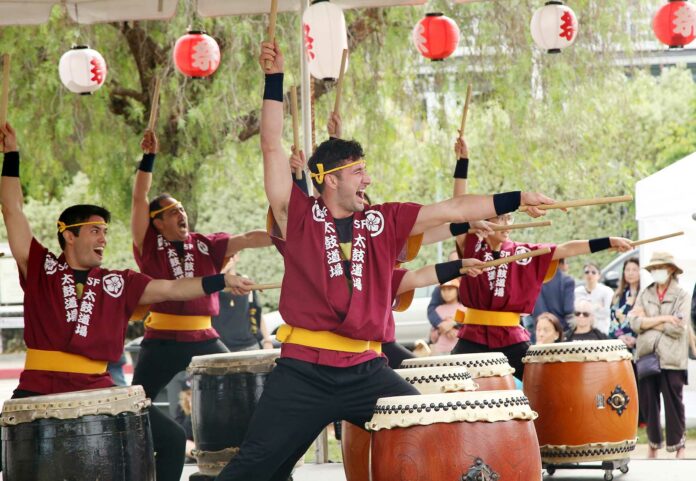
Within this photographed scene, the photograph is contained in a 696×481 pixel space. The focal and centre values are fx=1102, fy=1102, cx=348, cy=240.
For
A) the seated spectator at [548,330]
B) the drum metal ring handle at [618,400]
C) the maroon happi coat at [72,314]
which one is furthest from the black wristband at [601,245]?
the seated spectator at [548,330]

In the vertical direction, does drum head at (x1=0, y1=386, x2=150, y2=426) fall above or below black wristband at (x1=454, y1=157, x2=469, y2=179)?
below

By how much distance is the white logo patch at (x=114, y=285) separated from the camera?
3.62 metres

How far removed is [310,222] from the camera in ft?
10.2

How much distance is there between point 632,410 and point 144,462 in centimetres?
209

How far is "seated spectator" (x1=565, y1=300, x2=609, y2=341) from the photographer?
6414 millimetres

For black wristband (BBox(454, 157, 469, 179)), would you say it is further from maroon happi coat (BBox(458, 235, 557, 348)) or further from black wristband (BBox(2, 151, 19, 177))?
black wristband (BBox(2, 151, 19, 177))

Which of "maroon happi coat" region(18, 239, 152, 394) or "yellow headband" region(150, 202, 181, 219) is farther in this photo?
"yellow headband" region(150, 202, 181, 219)

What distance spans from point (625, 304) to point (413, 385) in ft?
11.4

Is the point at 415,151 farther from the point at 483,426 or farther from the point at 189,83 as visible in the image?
the point at 483,426

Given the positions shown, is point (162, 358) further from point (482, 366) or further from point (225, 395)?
point (482, 366)

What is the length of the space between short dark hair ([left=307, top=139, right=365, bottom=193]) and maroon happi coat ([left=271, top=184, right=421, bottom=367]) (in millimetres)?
98

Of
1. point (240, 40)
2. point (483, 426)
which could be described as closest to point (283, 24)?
point (240, 40)

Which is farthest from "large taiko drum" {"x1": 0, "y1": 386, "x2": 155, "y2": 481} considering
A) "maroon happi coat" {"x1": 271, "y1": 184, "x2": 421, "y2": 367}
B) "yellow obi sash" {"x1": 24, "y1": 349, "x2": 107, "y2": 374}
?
"maroon happi coat" {"x1": 271, "y1": 184, "x2": 421, "y2": 367}

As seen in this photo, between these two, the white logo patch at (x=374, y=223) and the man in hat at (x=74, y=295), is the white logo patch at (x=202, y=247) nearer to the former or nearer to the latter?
the man in hat at (x=74, y=295)
